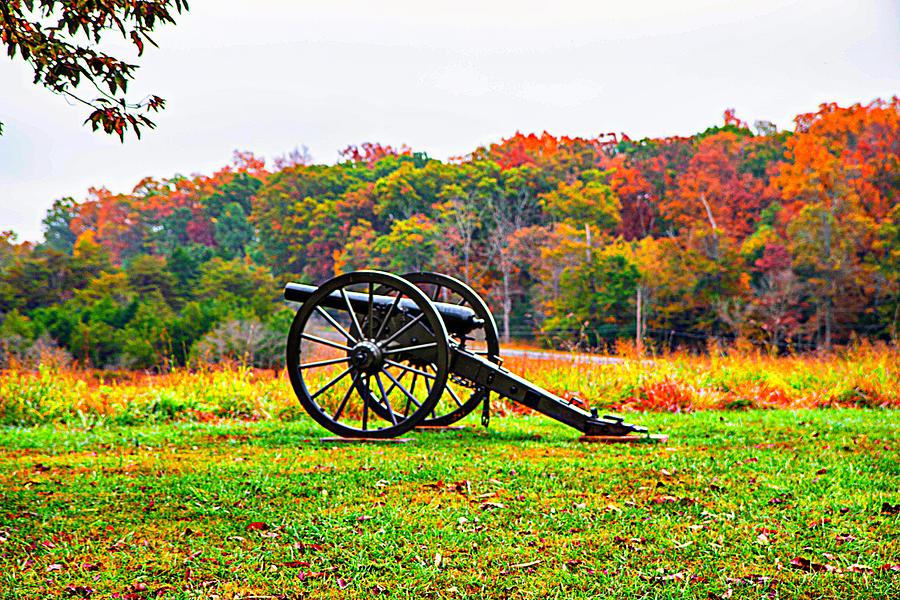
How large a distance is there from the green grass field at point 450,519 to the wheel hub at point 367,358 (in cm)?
62

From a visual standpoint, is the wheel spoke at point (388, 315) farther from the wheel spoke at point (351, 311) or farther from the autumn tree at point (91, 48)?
the autumn tree at point (91, 48)

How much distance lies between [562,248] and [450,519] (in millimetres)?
27838

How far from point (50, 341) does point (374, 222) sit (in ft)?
55.4

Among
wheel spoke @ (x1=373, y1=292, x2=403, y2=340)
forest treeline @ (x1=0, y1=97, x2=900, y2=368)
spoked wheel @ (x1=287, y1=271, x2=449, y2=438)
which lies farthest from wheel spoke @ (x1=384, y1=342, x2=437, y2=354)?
forest treeline @ (x1=0, y1=97, x2=900, y2=368)

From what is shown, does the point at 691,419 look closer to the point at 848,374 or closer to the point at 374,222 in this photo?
the point at 848,374

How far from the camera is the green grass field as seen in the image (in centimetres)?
317

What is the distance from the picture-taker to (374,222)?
4019cm

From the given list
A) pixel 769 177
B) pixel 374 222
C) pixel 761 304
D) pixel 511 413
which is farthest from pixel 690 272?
pixel 511 413

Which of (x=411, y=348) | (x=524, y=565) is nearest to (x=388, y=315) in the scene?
(x=411, y=348)

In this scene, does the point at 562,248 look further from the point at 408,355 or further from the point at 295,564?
the point at 295,564

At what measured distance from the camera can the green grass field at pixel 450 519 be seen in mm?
3170

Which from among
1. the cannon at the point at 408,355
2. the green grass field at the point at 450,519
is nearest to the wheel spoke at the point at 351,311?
the cannon at the point at 408,355

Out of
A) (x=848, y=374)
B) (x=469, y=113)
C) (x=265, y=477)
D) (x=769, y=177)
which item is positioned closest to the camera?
(x=265, y=477)

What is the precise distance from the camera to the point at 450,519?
3979mm
